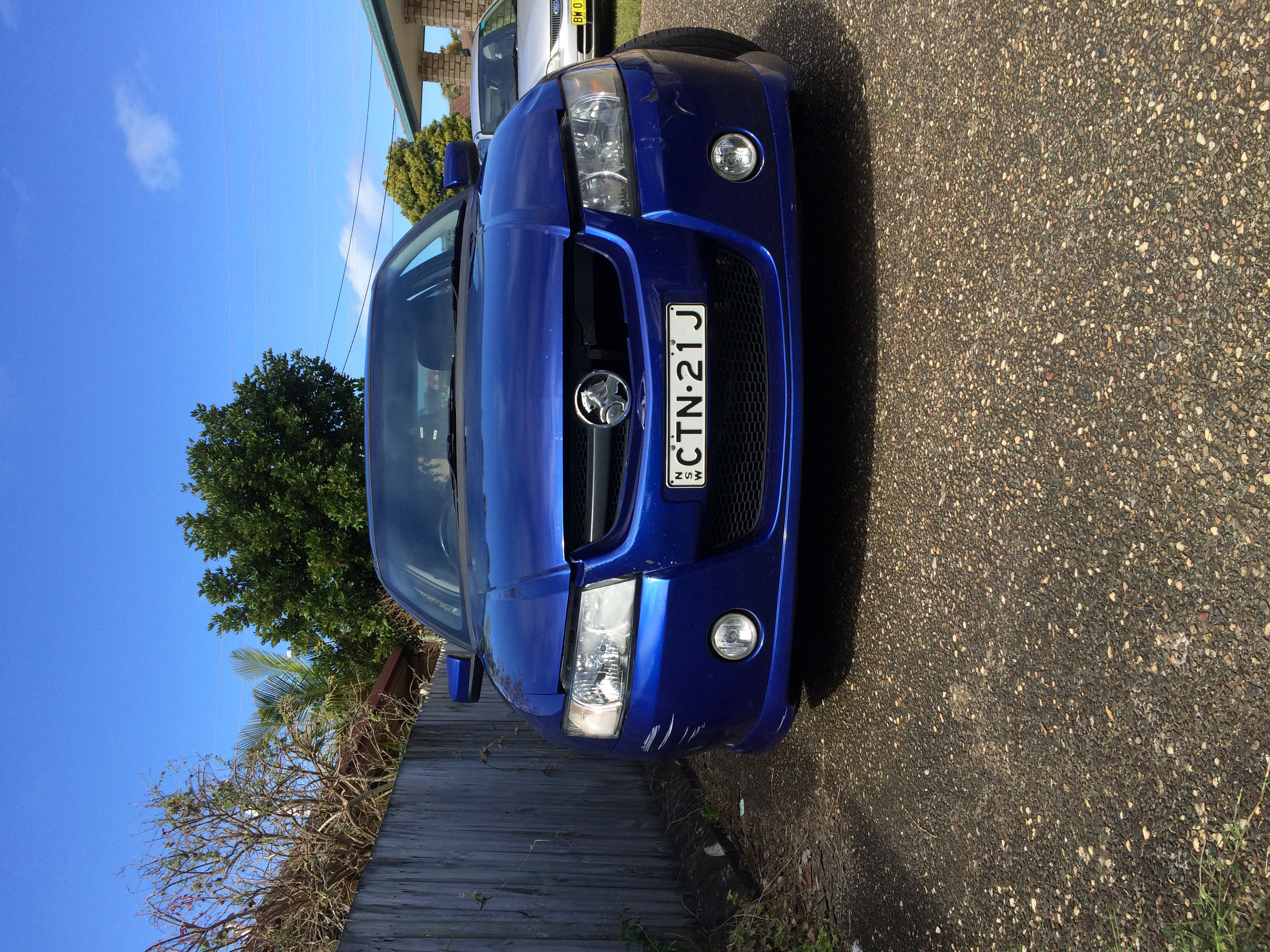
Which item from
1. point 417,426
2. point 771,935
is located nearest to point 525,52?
point 417,426

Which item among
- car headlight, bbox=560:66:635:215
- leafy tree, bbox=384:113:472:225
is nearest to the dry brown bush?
car headlight, bbox=560:66:635:215

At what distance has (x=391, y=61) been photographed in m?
19.2

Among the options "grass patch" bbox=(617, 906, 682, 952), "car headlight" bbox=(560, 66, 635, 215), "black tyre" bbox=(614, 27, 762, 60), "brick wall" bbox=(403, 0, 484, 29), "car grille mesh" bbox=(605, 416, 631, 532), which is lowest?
"grass patch" bbox=(617, 906, 682, 952)

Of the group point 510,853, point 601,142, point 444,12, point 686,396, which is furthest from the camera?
point 444,12

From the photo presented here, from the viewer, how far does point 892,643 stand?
2.85 m

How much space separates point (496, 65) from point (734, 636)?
284 inches

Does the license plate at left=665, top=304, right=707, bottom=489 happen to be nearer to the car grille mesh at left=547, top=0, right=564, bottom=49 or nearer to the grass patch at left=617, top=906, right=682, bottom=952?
the grass patch at left=617, top=906, right=682, bottom=952

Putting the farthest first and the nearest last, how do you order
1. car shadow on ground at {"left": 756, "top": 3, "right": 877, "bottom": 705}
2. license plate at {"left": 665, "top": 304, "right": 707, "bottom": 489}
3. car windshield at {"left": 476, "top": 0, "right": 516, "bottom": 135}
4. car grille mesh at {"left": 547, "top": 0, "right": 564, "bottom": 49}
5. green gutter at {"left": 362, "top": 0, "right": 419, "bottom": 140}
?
1. green gutter at {"left": 362, "top": 0, "right": 419, "bottom": 140}
2. car grille mesh at {"left": 547, "top": 0, "right": 564, "bottom": 49}
3. car windshield at {"left": 476, "top": 0, "right": 516, "bottom": 135}
4. car shadow on ground at {"left": 756, "top": 3, "right": 877, "bottom": 705}
5. license plate at {"left": 665, "top": 304, "right": 707, "bottom": 489}

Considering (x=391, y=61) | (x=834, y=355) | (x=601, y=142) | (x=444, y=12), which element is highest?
(x=601, y=142)

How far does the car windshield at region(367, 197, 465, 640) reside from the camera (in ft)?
11.3

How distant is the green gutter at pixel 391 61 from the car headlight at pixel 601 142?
17.1m

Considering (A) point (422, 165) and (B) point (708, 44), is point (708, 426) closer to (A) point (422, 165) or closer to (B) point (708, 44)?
(B) point (708, 44)

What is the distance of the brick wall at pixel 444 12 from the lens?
20.0 m

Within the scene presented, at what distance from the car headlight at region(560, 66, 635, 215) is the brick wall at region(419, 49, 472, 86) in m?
21.8
